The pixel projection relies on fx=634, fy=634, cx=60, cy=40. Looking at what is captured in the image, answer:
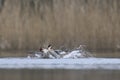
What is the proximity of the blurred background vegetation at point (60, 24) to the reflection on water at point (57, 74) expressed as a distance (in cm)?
546

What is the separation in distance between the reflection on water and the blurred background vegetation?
17.9ft

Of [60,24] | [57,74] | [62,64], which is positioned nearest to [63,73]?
[57,74]

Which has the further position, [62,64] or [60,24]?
[60,24]

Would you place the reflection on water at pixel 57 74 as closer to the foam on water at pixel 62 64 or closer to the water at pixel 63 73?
the water at pixel 63 73

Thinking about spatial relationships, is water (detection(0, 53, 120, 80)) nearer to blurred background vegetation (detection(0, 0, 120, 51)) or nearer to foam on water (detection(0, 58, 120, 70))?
foam on water (detection(0, 58, 120, 70))

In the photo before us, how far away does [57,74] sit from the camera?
13805 mm

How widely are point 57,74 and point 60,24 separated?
7.60 metres

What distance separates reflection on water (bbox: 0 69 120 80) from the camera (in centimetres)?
1307

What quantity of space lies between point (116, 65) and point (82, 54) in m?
2.15

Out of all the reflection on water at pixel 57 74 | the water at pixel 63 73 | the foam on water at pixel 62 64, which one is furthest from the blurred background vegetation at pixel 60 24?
the reflection on water at pixel 57 74

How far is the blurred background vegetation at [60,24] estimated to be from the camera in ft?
66.4

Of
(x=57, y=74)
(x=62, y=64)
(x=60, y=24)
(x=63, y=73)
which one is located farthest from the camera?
(x=60, y=24)

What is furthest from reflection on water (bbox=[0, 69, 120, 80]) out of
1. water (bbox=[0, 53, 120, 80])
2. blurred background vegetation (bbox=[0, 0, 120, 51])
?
blurred background vegetation (bbox=[0, 0, 120, 51])

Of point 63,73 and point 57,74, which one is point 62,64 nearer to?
point 63,73
